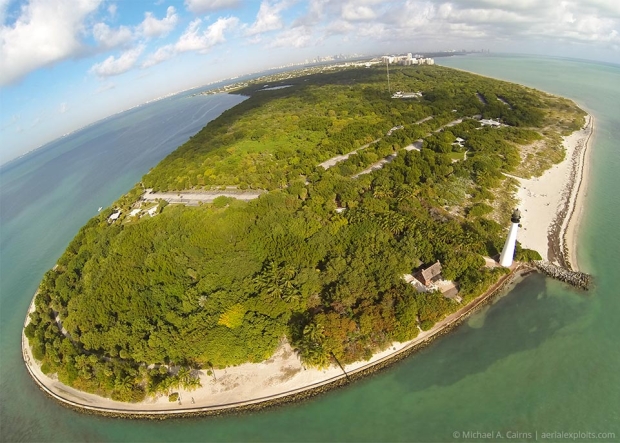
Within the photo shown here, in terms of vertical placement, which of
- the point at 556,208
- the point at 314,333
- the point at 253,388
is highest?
the point at 314,333

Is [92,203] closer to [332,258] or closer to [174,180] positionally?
[174,180]

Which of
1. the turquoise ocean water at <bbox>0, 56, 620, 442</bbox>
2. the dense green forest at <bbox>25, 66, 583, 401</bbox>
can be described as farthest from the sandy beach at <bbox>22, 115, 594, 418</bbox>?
the dense green forest at <bbox>25, 66, 583, 401</bbox>

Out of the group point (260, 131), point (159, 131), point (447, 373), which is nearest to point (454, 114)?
point (260, 131)

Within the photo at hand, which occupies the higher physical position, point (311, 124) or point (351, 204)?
point (311, 124)

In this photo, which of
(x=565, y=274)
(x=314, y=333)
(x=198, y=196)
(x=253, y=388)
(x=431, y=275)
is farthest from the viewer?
(x=198, y=196)

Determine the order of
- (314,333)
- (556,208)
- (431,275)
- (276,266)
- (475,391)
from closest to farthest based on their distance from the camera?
(475,391) < (314,333) < (431,275) < (276,266) < (556,208)

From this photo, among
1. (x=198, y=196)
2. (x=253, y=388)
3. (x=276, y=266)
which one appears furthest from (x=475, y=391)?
(x=198, y=196)

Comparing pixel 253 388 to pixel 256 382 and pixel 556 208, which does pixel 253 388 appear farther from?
pixel 556 208

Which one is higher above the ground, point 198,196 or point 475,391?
point 198,196
